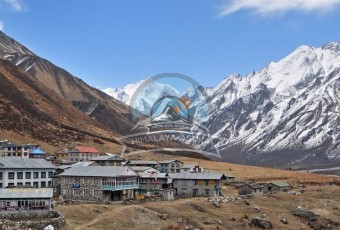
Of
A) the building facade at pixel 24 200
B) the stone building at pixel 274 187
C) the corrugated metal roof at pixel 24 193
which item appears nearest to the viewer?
the building facade at pixel 24 200

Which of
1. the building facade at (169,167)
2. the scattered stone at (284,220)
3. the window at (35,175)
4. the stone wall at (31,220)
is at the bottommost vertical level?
the scattered stone at (284,220)

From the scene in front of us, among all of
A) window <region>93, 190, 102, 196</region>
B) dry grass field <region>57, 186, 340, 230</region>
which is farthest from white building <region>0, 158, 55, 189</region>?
dry grass field <region>57, 186, 340, 230</region>

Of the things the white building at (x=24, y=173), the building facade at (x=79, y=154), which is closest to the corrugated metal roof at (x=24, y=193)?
the white building at (x=24, y=173)

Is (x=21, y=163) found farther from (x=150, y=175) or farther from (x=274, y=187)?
(x=274, y=187)

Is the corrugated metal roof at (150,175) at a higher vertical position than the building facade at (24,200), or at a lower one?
higher

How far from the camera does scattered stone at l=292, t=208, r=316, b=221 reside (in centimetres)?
9640

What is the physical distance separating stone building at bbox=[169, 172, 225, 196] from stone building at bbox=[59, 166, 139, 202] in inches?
481

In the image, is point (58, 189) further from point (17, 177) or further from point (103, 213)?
point (103, 213)

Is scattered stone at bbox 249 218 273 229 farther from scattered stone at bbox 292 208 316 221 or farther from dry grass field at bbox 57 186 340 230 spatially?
scattered stone at bbox 292 208 316 221

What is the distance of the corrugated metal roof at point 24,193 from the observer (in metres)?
76.1

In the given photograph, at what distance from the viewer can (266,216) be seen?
302 feet

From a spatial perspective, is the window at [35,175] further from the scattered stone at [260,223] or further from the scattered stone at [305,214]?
the scattered stone at [305,214]

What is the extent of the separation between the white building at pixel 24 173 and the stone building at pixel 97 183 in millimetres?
4440

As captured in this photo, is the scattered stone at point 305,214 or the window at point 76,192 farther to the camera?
the window at point 76,192
